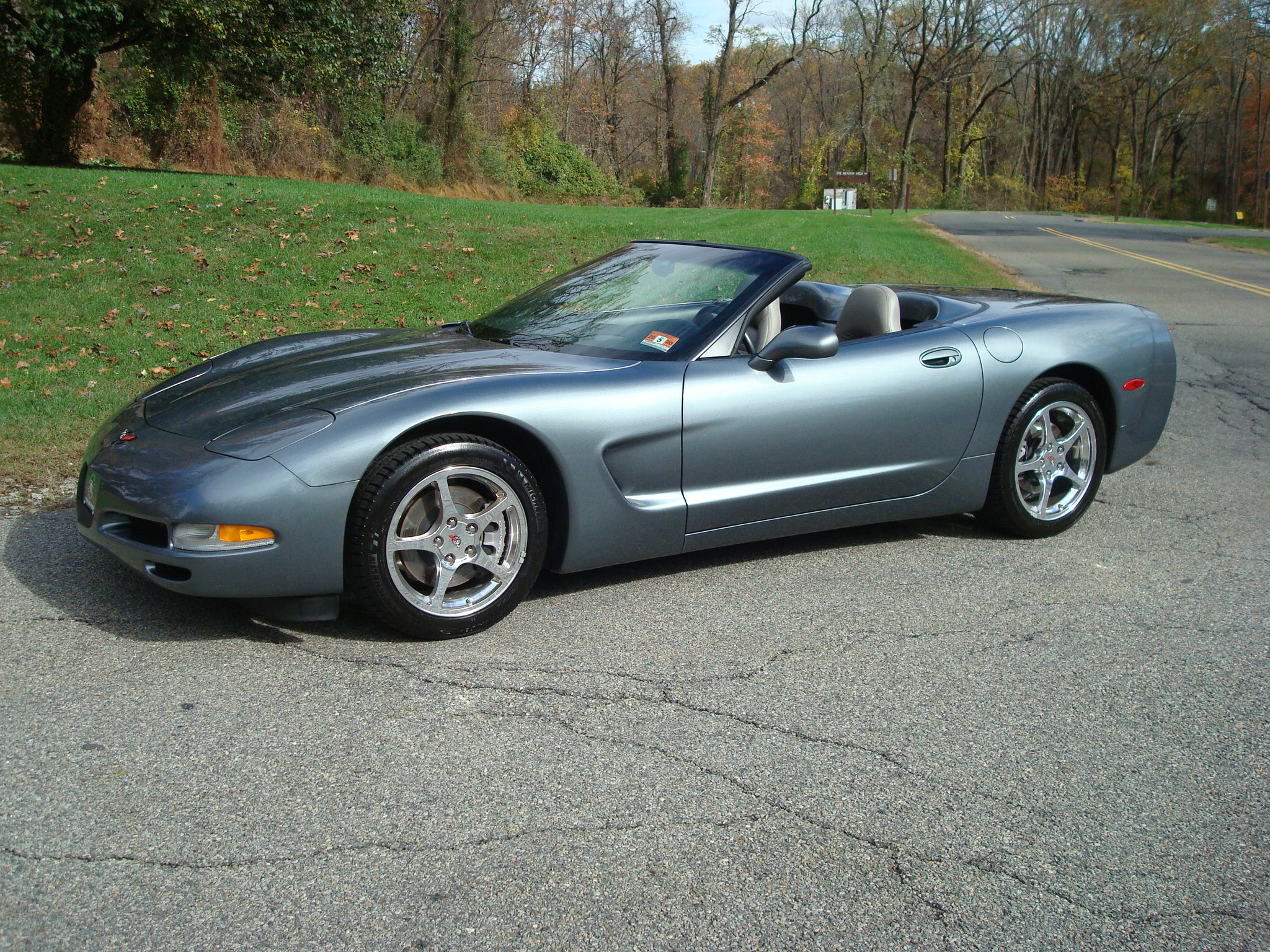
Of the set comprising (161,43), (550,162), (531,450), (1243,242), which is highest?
(161,43)

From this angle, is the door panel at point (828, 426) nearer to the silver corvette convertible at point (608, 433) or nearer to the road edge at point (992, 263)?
the silver corvette convertible at point (608, 433)

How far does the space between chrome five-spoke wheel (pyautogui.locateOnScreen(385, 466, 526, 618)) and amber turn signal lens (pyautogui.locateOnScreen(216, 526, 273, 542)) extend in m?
0.38

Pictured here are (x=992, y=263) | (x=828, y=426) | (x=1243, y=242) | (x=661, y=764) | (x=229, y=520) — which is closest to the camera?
(x=661, y=764)

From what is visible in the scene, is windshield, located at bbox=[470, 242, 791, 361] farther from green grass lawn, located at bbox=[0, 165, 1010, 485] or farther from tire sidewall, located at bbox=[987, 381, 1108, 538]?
green grass lawn, located at bbox=[0, 165, 1010, 485]

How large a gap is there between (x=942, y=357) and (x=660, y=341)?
1.23 meters

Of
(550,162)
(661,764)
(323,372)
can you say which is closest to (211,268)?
(323,372)

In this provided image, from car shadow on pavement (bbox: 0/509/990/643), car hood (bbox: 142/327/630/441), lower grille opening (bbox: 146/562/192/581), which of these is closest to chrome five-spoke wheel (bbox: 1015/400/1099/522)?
car shadow on pavement (bbox: 0/509/990/643)

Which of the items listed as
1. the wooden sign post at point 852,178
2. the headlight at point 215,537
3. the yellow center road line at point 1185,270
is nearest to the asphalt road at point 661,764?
the headlight at point 215,537

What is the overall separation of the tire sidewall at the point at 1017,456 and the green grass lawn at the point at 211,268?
4.43 metres

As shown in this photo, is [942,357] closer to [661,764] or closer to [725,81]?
[661,764]

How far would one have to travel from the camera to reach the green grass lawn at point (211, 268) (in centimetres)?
712

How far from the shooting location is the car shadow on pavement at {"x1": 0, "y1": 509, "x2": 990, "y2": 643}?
3.41 meters

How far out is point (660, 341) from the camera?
157 inches

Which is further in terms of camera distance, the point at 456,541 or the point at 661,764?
the point at 456,541
